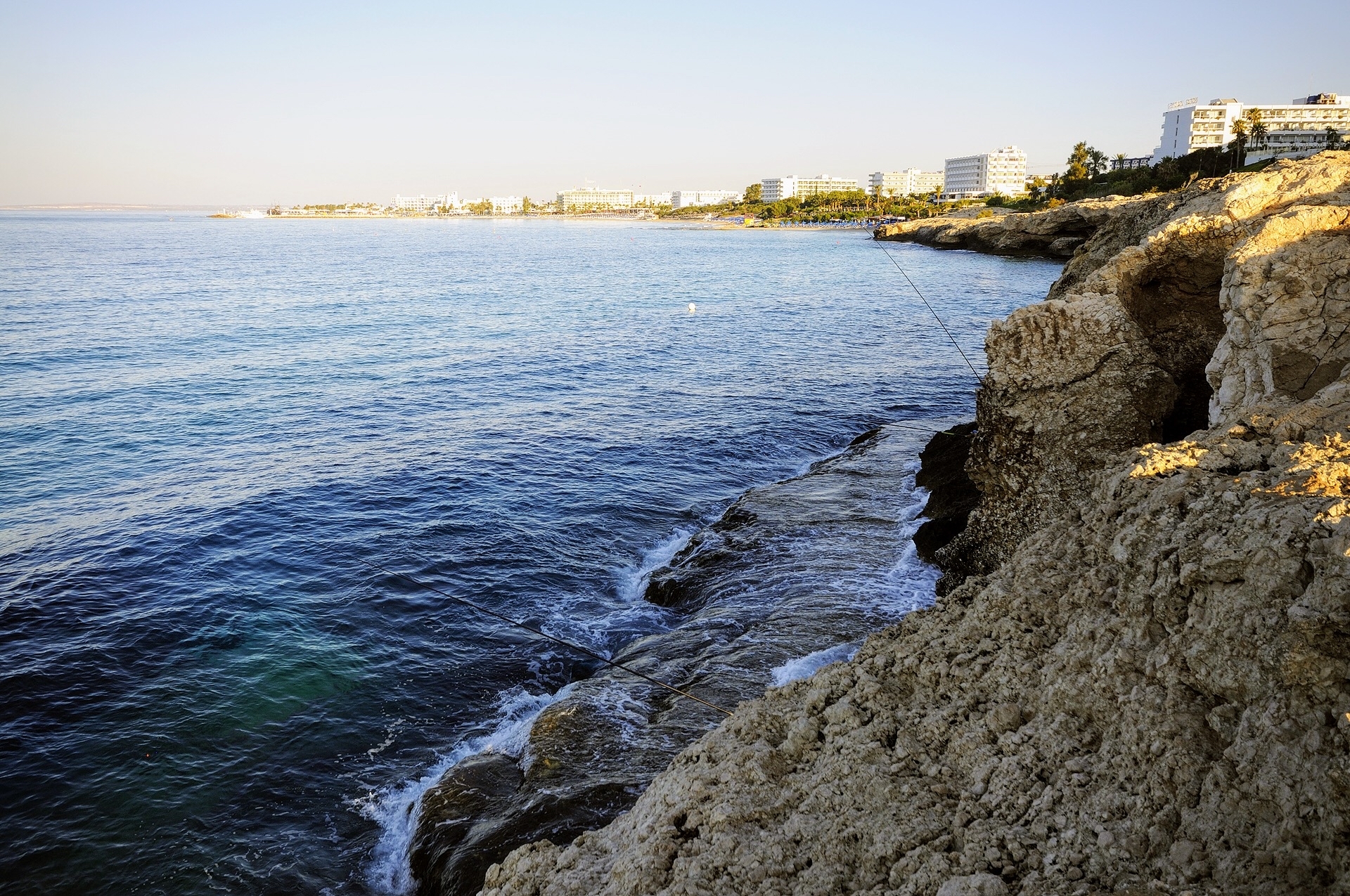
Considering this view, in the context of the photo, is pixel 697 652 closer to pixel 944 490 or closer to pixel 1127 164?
pixel 944 490

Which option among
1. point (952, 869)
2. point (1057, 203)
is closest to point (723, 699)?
point (952, 869)

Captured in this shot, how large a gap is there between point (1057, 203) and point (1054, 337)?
97429 millimetres

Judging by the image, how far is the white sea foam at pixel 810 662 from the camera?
10.2 m

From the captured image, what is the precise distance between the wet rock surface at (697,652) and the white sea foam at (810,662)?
89mm

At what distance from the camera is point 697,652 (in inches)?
455

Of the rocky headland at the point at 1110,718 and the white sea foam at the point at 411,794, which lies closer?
the rocky headland at the point at 1110,718

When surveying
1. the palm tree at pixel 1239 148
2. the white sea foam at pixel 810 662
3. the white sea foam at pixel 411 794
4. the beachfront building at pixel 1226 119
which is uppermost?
the beachfront building at pixel 1226 119

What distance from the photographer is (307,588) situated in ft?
50.6

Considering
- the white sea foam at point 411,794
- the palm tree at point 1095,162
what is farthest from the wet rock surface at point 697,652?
the palm tree at point 1095,162

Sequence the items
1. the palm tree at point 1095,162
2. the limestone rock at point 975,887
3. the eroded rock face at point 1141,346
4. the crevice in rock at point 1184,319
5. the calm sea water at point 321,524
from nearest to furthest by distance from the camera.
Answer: the limestone rock at point 975,887 < the eroded rock face at point 1141,346 < the calm sea water at point 321,524 < the crevice in rock at point 1184,319 < the palm tree at point 1095,162

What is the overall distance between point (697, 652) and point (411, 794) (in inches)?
154

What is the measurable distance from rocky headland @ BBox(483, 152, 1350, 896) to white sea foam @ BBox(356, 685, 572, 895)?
2961mm

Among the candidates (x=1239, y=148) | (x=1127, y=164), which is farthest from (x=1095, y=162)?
(x=1239, y=148)

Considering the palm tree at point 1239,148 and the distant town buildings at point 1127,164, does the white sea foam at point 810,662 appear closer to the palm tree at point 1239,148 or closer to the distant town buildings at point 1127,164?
the palm tree at point 1239,148
